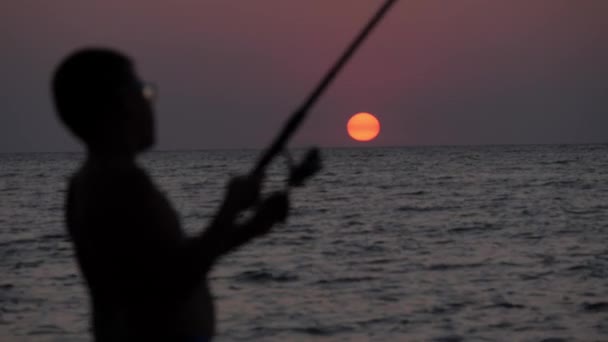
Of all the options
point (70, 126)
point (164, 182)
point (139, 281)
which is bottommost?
point (164, 182)

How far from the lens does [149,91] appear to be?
2.69 m

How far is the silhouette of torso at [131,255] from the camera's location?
8.23 ft

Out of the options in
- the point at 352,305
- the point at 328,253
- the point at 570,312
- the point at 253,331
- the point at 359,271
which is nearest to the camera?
the point at 253,331

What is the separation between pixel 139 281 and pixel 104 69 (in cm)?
62

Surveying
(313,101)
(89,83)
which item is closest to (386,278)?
(313,101)

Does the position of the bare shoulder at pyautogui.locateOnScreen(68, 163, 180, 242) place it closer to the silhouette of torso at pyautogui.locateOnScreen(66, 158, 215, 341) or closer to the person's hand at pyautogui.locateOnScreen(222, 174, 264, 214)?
the silhouette of torso at pyautogui.locateOnScreen(66, 158, 215, 341)

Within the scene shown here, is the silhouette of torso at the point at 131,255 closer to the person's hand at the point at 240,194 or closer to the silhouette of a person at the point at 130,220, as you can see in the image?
the silhouette of a person at the point at 130,220

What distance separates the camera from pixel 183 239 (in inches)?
102

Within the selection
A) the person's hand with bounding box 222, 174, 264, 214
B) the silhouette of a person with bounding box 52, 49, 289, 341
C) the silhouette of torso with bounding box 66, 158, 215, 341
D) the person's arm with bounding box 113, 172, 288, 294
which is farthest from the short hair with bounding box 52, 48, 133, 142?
the person's hand with bounding box 222, 174, 264, 214

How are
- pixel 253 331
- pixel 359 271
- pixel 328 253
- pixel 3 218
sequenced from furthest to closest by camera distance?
pixel 3 218, pixel 328 253, pixel 359 271, pixel 253 331

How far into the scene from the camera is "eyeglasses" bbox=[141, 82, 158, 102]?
2.67m

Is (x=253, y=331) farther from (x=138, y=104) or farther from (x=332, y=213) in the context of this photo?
(x=332, y=213)

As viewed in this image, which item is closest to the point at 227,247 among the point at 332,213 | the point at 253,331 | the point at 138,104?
the point at 138,104

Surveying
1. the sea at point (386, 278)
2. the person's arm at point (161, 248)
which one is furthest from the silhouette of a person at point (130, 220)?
the sea at point (386, 278)
